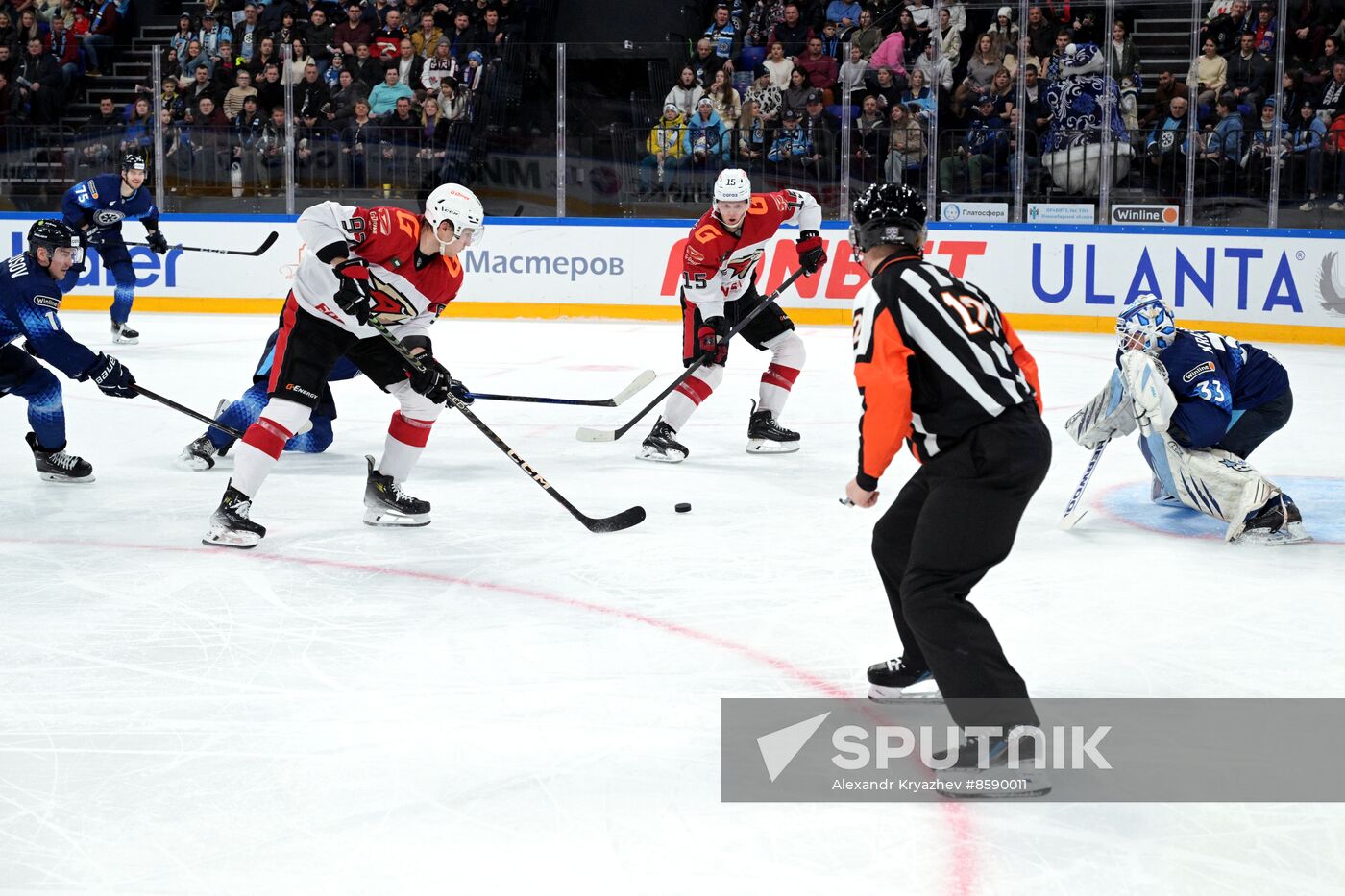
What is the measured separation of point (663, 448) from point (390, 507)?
4.77 ft

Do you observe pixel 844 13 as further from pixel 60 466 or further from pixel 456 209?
pixel 456 209

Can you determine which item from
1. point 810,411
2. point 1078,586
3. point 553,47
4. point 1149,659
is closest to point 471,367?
point 810,411

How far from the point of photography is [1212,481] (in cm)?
434

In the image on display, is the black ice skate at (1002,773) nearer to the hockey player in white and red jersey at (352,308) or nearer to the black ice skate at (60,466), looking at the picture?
the hockey player in white and red jersey at (352,308)

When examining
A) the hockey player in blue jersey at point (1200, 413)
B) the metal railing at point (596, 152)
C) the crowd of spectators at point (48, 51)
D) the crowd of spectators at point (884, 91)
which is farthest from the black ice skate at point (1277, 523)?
the crowd of spectators at point (48, 51)

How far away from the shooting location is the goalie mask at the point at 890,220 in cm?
250

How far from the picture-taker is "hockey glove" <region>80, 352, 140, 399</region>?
484 cm

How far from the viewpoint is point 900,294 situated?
2.41 meters

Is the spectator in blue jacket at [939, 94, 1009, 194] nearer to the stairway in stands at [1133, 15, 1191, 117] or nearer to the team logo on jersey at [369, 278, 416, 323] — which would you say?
the stairway in stands at [1133, 15, 1191, 117]

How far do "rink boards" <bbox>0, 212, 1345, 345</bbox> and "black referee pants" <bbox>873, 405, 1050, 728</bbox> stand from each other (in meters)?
7.30

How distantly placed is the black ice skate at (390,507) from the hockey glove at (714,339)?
→ 5.24 feet

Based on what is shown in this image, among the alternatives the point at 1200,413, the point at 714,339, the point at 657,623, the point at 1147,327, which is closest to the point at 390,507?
the point at 657,623

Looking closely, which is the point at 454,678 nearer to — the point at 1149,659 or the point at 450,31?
the point at 1149,659

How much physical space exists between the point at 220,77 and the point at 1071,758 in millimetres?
10974
